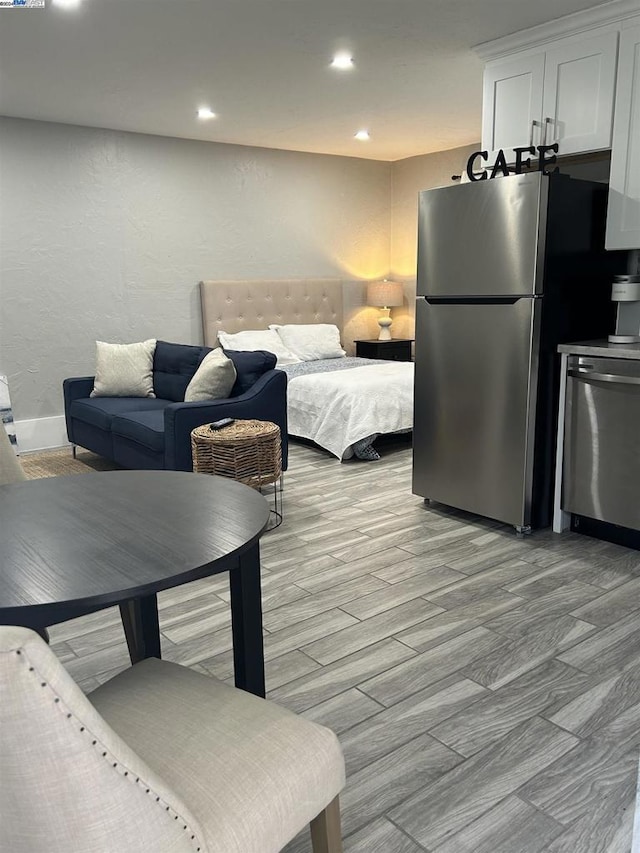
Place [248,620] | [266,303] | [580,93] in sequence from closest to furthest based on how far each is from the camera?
[248,620] → [580,93] → [266,303]

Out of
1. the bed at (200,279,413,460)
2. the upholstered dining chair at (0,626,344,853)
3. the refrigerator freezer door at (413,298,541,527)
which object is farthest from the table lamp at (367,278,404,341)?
the upholstered dining chair at (0,626,344,853)

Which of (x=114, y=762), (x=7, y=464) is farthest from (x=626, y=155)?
(x=114, y=762)

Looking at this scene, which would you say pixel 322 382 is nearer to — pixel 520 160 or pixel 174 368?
pixel 174 368

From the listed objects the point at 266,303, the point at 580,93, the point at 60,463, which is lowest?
the point at 60,463

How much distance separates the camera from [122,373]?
4.98 m

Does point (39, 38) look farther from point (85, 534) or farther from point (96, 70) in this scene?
point (85, 534)

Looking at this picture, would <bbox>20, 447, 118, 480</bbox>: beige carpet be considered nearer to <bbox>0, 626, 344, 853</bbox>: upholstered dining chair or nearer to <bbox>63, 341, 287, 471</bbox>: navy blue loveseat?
<bbox>63, 341, 287, 471</bbox>: navy blue loveseat

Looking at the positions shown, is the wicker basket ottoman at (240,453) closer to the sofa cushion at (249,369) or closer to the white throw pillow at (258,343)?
the sofa cushion at (249,369)

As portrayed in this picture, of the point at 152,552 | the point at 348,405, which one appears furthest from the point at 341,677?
the point at 348,405

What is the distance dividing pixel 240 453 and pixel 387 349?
373cm

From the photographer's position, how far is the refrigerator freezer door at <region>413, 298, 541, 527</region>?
3.25m

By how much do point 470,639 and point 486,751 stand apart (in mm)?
603

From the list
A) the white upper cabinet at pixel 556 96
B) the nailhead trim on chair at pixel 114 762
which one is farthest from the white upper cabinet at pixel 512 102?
the nailhead trim on chair at pixel 114 762

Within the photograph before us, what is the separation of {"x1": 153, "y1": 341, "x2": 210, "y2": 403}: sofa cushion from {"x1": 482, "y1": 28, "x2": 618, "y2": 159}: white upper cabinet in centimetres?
232
